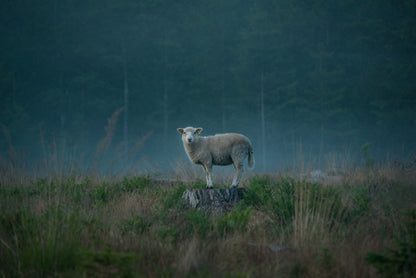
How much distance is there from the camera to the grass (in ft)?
8.77

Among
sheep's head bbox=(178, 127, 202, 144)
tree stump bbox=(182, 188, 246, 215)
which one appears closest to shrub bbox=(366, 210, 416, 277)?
tree stump bbox=(182, 188, 246, 215)

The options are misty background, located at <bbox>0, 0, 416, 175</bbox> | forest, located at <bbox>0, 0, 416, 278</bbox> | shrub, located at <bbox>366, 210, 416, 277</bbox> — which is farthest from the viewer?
Result: misty background, located at <bbox>0, 0, 416, 175</bbox>

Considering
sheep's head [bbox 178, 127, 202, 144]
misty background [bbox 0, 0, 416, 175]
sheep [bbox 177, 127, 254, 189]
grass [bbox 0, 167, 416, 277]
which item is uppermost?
misty background [bbox 0, 0, 416, 175]

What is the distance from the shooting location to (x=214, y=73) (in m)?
27.5

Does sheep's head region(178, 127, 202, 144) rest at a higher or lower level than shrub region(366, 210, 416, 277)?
higher

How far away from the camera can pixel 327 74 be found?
26000 millimetres

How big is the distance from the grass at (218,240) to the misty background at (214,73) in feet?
68.0

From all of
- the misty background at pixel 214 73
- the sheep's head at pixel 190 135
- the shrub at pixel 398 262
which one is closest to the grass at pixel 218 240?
the shrub at pixel 398 262

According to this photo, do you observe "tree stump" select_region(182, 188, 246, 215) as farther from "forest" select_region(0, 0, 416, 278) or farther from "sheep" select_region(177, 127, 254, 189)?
"forest" select_region(0, 0, 416, 278)

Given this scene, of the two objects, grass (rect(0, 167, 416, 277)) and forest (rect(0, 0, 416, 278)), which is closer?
grass (rect(0, 167, 416, 277))

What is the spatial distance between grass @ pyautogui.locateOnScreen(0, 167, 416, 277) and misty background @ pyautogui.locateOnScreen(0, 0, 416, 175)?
20732 millimetres

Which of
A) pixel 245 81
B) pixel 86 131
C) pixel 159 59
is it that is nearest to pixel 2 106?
pixel 86 131

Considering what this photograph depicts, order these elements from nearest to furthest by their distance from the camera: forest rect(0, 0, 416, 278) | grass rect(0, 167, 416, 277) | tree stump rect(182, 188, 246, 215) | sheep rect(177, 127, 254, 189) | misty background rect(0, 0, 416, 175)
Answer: grass rect(0, 167, 416, 277), tree stump rect(182, 188, 246, 215), sheep rect(177, 127, 254, 189), forest rect(0, 0, 416, 278), misty background rect(0, 0, 416, 175)

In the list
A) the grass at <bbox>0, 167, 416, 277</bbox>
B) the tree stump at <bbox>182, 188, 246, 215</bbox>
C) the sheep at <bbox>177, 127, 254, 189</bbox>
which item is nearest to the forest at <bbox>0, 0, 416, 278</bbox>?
the sheep at <bbox>177, 127, 254, 189</bbox>
